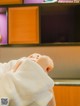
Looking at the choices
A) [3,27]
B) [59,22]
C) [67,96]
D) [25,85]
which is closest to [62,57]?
[59,22]

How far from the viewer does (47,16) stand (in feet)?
9.11

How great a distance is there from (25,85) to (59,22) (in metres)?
2.24

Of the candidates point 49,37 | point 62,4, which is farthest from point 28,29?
point 62,4

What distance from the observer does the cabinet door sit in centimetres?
241

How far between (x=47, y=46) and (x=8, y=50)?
49cm

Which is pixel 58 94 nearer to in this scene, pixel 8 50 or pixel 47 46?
pixel 47 46

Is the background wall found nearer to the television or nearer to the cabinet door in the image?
the television

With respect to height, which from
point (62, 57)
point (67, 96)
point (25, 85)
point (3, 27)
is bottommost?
point (67, 96)

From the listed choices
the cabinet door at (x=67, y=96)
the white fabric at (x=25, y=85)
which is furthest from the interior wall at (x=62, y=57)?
the white fabric at (x=25, y=85)

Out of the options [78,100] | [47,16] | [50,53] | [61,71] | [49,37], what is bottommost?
[78,100]

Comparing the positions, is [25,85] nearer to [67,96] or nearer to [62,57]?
[67,96]

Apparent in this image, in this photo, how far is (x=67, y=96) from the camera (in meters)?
2.43

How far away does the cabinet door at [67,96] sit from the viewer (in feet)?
7.91

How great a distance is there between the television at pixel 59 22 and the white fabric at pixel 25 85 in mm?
2178
